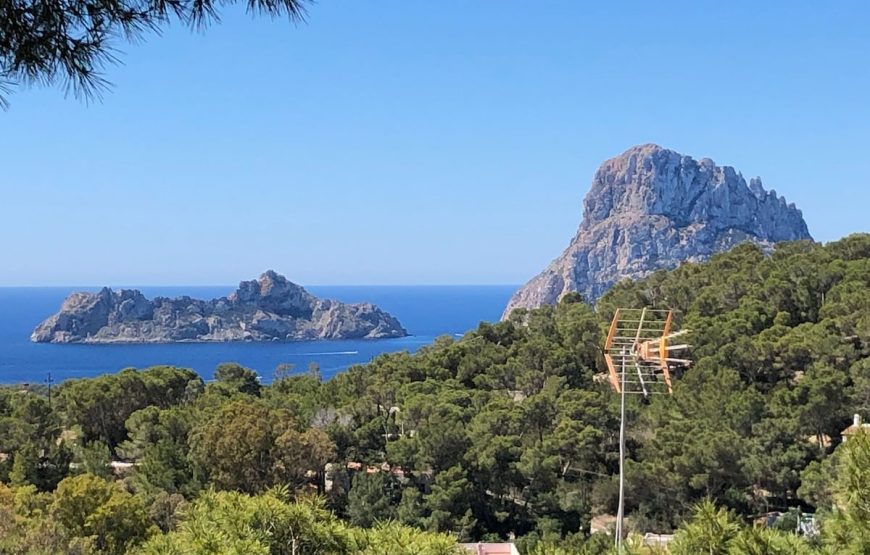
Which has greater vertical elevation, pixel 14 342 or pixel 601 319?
pixel 601 319

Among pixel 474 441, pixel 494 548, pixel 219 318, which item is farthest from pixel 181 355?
pixel 494 548

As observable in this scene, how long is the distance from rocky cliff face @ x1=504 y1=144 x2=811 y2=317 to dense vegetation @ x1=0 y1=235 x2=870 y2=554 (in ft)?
202

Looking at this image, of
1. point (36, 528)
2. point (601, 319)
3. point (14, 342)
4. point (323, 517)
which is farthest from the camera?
point (14, 342)

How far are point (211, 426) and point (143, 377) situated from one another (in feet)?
17.7

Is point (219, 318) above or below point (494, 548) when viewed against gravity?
above

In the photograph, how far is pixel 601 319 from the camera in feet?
67.8

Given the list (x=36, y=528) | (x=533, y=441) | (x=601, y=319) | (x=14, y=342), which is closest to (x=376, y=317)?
(x=14, y=342)

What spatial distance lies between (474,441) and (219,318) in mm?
66941

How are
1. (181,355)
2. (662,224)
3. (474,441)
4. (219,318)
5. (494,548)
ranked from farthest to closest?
(662,224), (219,318), (181,355), (474,441), (494,548)

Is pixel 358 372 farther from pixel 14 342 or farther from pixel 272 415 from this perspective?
pixel 14 342

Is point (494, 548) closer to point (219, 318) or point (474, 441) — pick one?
point (474, 441)

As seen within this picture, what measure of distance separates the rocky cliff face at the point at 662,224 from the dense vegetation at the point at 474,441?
61656 millimetres

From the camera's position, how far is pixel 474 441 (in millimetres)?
13469

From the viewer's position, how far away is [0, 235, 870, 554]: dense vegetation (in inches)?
466
